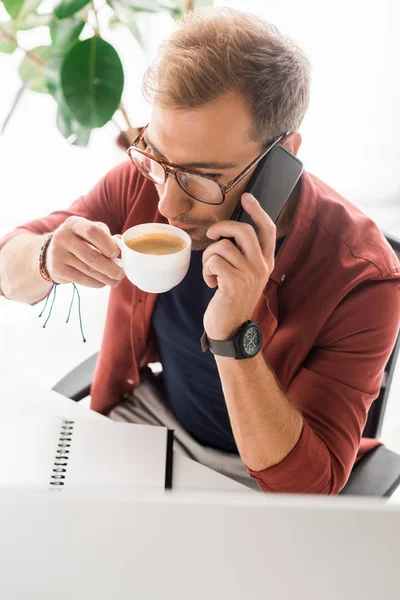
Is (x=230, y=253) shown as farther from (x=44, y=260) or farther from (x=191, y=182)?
(x=44, y=260)

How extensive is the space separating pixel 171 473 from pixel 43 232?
619 millimetres

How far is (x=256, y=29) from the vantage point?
3.18ft

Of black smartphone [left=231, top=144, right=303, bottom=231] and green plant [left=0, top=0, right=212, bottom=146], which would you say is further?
green plant [left=0, top=0, right=212, bottom=146]

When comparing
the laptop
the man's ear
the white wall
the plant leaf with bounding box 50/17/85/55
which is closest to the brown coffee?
the man's ear

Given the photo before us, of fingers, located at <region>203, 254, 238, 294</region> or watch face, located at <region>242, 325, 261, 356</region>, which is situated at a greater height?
fingers, located at <region>203, 254, 238, 294</region>

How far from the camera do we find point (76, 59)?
1.29m

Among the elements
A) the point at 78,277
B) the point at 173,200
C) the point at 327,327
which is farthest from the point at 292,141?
the point at 78,277

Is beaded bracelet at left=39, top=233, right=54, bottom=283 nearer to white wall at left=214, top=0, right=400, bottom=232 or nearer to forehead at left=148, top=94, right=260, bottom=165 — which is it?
forehead at left=148, top=94, right=260, bottom=165

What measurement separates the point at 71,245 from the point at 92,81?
0.47 metres

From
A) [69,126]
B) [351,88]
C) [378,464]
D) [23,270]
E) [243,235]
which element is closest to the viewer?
[243,235]

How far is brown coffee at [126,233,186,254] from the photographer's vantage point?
3.36 ft

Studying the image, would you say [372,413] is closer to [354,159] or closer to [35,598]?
[35,598]

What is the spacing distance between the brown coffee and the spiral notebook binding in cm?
33

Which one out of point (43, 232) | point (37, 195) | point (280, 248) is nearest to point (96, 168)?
point (37, 195)
